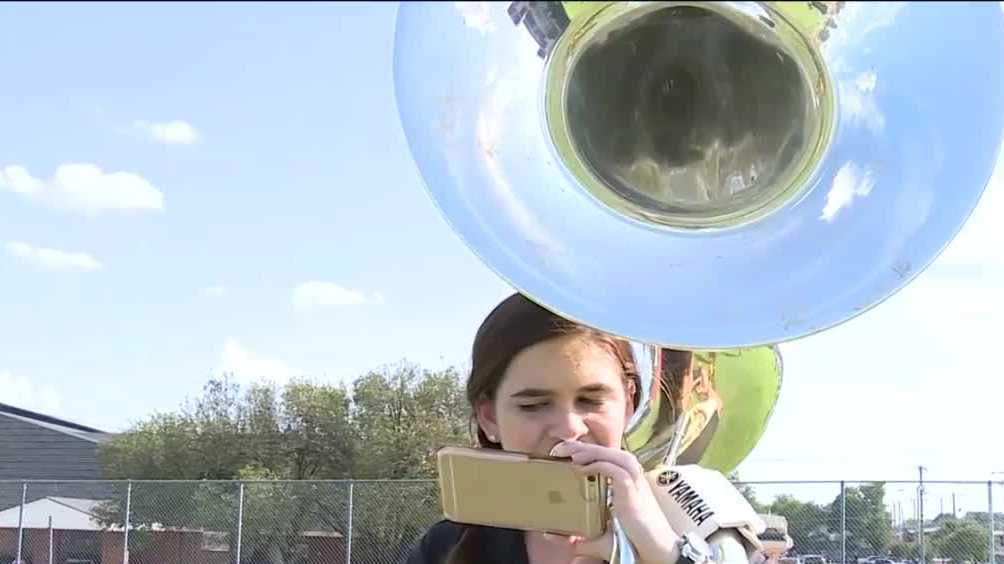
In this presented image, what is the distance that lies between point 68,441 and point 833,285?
22.3 metres

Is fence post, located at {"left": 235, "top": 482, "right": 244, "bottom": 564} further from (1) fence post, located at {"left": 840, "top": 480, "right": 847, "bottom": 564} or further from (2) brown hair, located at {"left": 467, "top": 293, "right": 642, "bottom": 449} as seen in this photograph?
(2) brown hair, located at {"left": 467, "top": 293, "right": 642, "bottom": 449}

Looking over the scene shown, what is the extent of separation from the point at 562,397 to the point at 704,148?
1.14 feet

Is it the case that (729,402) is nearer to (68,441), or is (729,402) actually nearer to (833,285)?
(833,285)

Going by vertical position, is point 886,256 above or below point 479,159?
below

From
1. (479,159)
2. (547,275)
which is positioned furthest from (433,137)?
(547,275)

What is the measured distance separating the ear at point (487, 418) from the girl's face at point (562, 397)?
2.0 inches

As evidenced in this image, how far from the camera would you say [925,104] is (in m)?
1.23

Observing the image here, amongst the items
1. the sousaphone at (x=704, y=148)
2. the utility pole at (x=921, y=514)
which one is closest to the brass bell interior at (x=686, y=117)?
the sousaphone at (x=704, y=148)

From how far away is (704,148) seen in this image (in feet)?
4.50

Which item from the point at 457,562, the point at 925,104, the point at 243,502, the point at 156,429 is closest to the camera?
the point at 925,104

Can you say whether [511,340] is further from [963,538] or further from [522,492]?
[963,538]

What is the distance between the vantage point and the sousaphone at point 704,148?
121 cm

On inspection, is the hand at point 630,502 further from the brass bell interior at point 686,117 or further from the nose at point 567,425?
the brass bell interior at point 686,117

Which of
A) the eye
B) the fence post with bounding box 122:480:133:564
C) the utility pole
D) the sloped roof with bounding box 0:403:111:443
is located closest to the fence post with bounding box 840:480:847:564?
the utility pole
